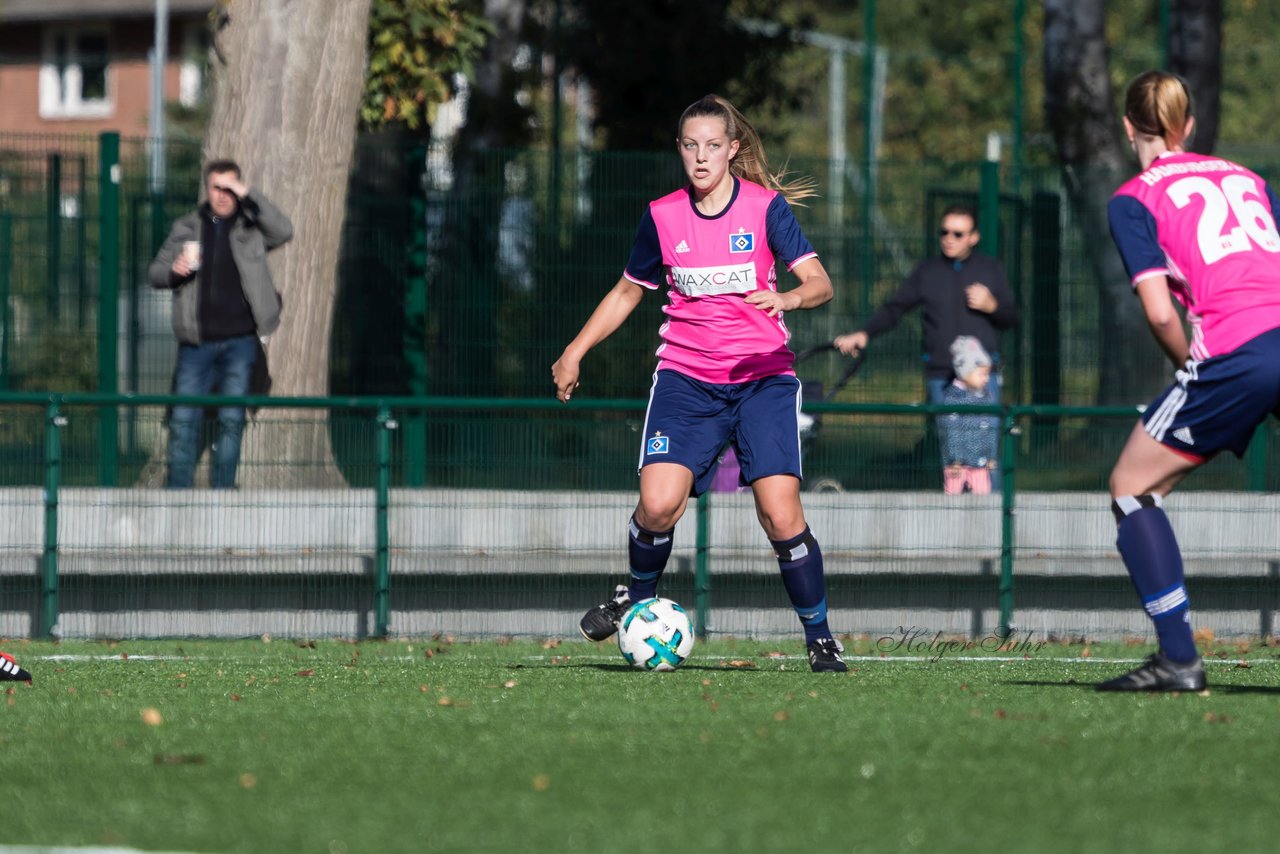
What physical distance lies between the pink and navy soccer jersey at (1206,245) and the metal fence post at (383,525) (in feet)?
17.6

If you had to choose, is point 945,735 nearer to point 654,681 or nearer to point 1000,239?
point 654,681

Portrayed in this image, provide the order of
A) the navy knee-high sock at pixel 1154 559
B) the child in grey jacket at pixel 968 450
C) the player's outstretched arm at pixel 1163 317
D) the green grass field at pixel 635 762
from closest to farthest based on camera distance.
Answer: the green grass field at pixel 635 762
the player's outstretched arm at pixel 1163 317
the navy knee-high sock at pixel 1154 559
the child in grey jacket at pixel 968 450

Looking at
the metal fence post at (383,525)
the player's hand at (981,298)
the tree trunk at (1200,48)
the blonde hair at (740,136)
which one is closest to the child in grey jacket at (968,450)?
the player's hand at (981,298)

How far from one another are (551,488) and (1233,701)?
505 centimetres

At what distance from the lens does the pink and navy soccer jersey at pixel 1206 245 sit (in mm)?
6566

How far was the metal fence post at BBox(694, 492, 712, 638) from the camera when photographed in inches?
436

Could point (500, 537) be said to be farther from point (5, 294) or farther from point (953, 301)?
point (5, 294)

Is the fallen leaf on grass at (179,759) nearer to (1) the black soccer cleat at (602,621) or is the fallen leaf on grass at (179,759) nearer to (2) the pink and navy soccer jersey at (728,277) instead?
(1) the black soccer cleat at (602,621)

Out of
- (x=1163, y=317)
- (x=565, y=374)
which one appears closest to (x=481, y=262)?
(x=565, y=374)

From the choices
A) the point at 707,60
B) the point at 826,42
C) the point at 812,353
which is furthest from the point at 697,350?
the point at 826,42

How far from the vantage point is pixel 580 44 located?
2464 centimetres

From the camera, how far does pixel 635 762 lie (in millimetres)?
5672

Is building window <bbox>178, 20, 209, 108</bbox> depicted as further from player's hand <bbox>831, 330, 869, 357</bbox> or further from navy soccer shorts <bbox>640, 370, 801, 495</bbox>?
navy soccer shorts <bbox>640, 370, 801, 495</bbox>

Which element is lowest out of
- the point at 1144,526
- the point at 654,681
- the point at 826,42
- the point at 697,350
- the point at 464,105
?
the point at 654,681
